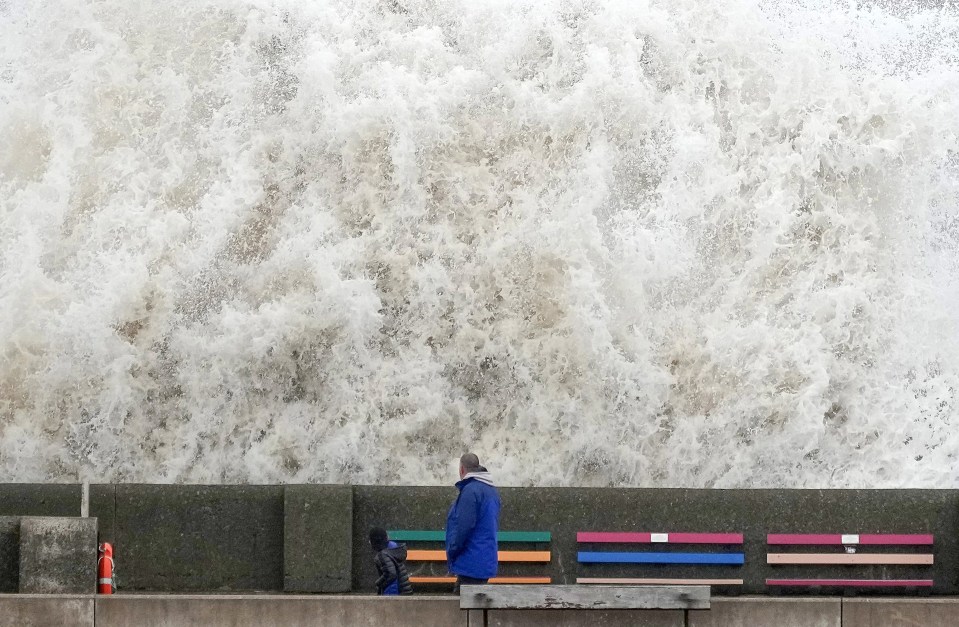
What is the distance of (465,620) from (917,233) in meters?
8.83

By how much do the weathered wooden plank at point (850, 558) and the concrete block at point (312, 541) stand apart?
3738mm

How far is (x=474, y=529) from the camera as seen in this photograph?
8133 millimetres

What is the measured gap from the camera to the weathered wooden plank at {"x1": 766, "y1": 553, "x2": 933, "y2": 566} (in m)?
10.3

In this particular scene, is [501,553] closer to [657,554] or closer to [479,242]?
[657,554]

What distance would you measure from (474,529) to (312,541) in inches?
106

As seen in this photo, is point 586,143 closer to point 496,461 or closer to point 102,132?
point 496,461

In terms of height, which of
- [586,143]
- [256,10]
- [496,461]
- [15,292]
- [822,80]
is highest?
[256,10]

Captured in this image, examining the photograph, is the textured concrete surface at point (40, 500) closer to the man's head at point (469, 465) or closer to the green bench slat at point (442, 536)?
the green bench slat at point (442, 536)

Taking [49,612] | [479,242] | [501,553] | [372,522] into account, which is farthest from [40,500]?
[479,242]

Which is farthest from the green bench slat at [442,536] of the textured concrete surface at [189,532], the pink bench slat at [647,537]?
the textured concrete surface at [189,532]

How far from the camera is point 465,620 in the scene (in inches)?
308

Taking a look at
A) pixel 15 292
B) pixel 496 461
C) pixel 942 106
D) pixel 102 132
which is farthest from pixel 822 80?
Answer: pixel 15 292

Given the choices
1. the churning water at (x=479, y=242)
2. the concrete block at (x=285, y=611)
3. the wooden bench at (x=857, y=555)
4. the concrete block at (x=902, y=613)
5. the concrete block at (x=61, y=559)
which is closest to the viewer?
the concrete block at (x=285, y=611)

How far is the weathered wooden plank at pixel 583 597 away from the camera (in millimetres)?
7676
